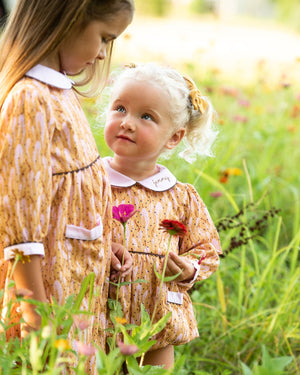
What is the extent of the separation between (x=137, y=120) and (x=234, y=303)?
1051 millimetres

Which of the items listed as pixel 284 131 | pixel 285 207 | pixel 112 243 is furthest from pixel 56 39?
pixel 284 131

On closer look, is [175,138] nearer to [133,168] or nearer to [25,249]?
[133,168]

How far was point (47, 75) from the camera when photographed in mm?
Result: 1352

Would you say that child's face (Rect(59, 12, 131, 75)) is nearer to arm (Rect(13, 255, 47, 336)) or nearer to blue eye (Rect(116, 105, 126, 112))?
blue eye (Rect(116, 105, 126, 112))

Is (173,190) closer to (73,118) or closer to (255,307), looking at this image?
(73,118)

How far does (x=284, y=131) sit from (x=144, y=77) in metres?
2.50

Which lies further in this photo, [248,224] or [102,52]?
[248,224]

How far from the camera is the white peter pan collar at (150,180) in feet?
5.63

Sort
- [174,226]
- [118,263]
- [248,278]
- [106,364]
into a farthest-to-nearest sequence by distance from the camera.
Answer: [248,278]
[118,263]
[174,226]
[106,364]

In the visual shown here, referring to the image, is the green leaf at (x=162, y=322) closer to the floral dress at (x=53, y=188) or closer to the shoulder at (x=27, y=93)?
the floral dress at (x=53, y=188)

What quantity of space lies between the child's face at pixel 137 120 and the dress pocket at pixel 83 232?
33 centimetres

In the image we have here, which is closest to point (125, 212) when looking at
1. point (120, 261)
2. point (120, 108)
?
point (120, 261)

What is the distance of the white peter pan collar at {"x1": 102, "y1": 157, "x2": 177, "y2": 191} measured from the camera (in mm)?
1716

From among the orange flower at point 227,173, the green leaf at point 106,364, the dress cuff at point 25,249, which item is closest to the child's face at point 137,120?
the dress cuff at point 25,249
